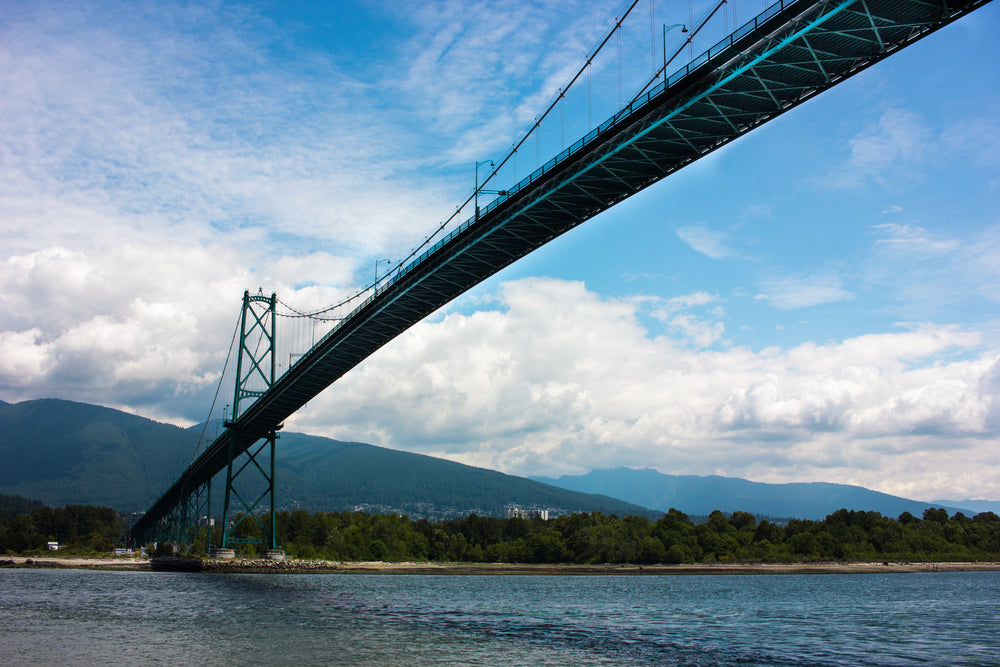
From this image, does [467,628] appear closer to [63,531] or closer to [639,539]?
[639,539]

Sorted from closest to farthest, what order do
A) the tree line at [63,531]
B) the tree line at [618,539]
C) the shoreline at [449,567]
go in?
the shoreline at [449,567], the tree line at [618,539], the tree line at [63,531]

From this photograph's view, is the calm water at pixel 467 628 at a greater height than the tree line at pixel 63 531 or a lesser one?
greater

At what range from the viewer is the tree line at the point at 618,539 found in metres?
96.9

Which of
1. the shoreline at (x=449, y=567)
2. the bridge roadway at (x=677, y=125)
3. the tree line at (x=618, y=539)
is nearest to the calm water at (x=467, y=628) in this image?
the bridge roadway at (x=677, y=125)

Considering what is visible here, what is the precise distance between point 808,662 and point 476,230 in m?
21.6

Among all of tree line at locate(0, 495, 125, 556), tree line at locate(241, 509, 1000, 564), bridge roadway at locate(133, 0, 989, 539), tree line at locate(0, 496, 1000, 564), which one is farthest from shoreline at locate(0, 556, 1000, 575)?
bridge roadway at locate(133, 0, 989, 539)

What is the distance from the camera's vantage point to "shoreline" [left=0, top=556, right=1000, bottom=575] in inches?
2599

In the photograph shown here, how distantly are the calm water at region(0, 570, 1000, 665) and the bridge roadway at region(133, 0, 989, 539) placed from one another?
15.8 metres

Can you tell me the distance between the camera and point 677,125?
2319 cm

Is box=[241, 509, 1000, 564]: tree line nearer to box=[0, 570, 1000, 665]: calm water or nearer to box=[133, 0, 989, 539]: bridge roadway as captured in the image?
box=[0, 570, 1000, 665]: calm water

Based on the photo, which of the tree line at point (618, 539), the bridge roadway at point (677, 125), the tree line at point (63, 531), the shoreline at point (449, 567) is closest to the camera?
the bridge roadway at point (677, 125)

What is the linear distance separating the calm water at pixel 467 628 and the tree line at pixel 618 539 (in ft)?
169

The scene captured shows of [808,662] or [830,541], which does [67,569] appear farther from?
[830,541]

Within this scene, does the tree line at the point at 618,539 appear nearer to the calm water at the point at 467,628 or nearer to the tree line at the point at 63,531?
the tree line at the point at 63,531
